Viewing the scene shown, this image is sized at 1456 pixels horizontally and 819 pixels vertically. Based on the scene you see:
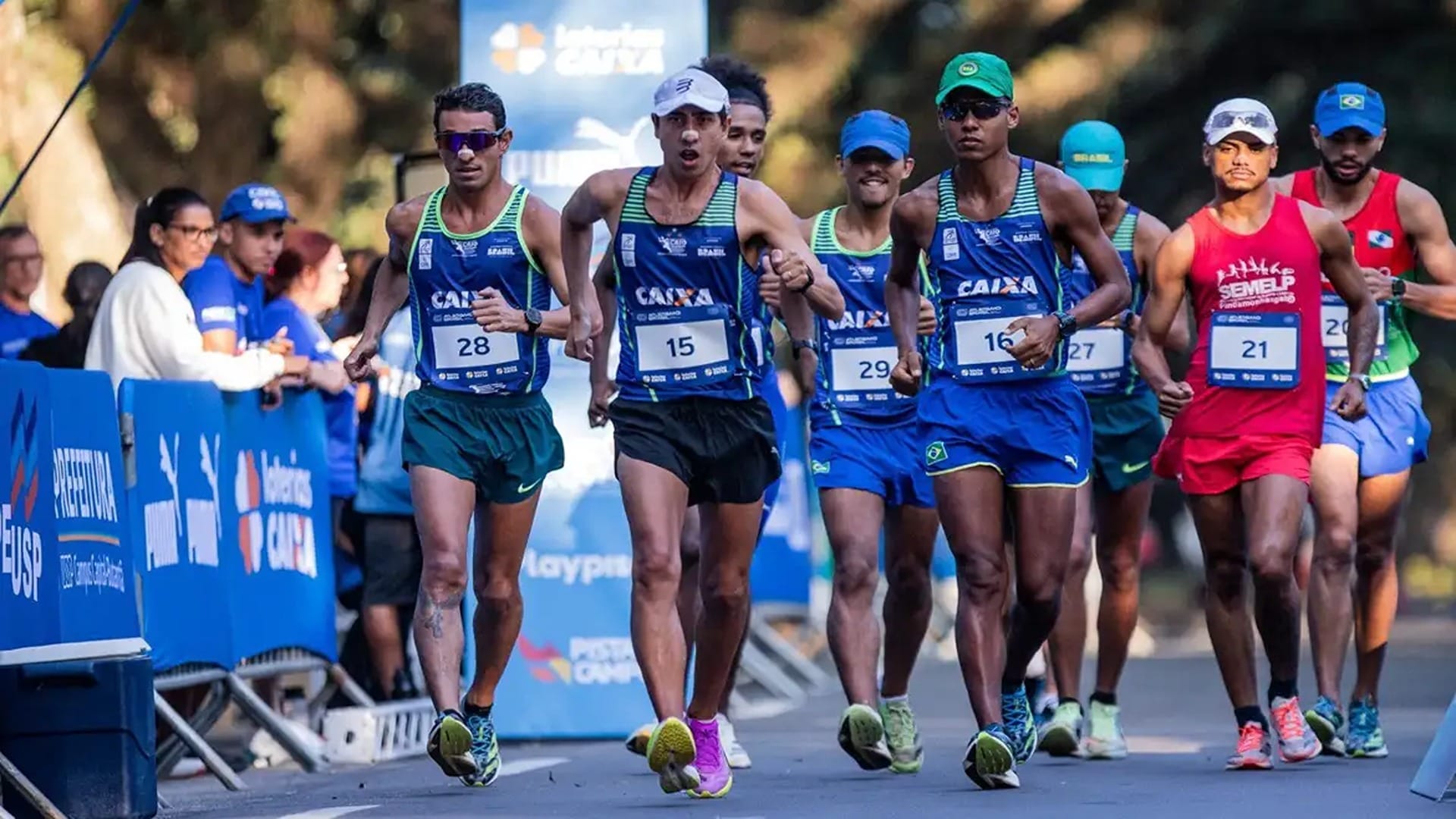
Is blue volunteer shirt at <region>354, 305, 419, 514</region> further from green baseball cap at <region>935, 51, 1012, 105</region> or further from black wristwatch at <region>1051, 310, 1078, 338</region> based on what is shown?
black wristwatch at <region>1051, 310, 1078, 338</region>

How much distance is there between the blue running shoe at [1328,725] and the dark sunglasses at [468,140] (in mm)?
3725

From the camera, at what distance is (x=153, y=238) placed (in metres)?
12.8

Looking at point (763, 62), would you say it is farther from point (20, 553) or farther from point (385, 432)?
point (20, 553)

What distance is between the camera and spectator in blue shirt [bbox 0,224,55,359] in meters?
13.7

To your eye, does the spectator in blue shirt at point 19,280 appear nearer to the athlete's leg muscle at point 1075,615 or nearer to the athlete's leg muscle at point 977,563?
the athlete's leg muscle at point 1075,615

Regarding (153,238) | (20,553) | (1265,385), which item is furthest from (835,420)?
(20,553)

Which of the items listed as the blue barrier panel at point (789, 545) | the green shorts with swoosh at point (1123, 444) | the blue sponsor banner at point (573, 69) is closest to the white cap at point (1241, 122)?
the green shorts with swoosh at point (1123, 444)

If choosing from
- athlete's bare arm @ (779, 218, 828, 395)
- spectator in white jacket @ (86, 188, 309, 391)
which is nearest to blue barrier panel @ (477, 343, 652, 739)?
athlete's bare arm @ (779, 218, 828, 395)

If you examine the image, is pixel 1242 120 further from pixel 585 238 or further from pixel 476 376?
pixel 476 376

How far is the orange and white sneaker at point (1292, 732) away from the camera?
11172 mm

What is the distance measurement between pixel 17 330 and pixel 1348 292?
5.74 m

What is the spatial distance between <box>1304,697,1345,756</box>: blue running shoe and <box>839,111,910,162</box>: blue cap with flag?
2626 millimetres

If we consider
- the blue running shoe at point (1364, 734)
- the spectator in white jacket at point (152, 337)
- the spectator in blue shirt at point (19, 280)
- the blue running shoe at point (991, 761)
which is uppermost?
the spectator in blue shirt at point (19, 280)

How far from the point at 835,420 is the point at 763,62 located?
19629 millimetres
